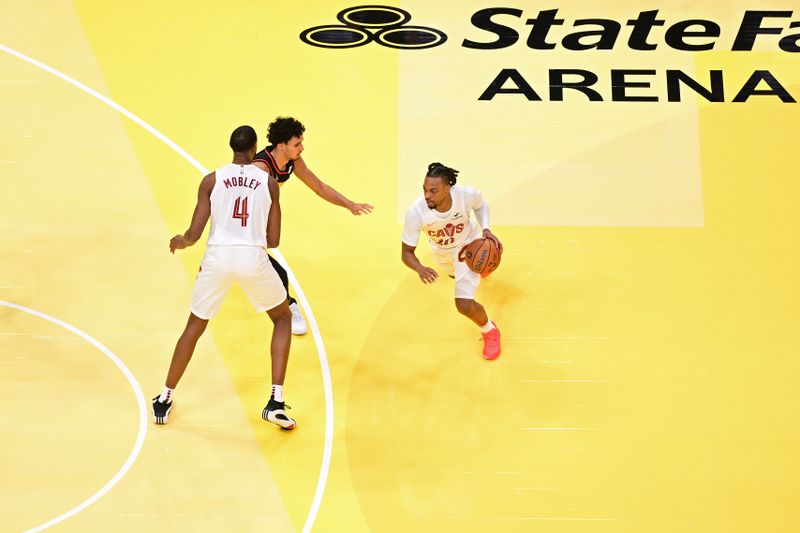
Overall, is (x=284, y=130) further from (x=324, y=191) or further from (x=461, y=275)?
(x=461, y=275)

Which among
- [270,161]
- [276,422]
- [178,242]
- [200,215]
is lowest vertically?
[276,422]

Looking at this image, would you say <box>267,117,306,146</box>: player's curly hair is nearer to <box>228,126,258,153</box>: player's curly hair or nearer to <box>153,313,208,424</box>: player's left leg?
<box>228,126,258,153</box>: player's curly hair

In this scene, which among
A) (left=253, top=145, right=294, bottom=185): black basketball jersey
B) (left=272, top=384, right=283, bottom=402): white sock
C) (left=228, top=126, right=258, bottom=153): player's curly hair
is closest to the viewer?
(left=228, top=126, right=258, bottom=153): player's curly hair

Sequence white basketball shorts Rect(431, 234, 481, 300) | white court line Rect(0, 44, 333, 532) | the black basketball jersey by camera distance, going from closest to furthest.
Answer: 1. white court line Rect(0, 44, 333, 532)
2. the black basketball jersey
3. white basketball shorts Rect(431, 234, 481, 300)

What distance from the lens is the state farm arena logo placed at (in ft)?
28.0

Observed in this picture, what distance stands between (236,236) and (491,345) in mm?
1980

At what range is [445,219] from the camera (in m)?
6.63

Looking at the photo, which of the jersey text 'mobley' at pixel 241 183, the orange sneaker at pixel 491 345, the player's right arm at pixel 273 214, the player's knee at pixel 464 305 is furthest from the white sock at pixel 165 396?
the orange sneaker at pixel 491 345

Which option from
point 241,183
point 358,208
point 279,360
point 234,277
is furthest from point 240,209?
point 279,360

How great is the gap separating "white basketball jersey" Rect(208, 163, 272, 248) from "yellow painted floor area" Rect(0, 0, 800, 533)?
1184 millimetres

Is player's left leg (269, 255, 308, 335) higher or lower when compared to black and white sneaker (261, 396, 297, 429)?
higher

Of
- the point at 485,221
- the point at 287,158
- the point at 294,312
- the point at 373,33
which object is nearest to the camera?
the point at 287,158

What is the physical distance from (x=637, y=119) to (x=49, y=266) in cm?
479

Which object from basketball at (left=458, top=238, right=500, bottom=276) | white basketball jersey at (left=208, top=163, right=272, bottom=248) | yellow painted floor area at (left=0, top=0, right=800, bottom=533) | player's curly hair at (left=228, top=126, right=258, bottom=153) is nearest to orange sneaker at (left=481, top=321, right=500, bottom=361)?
yellow painted floor area at (left=0, top=0, right=800, bottom=533)
